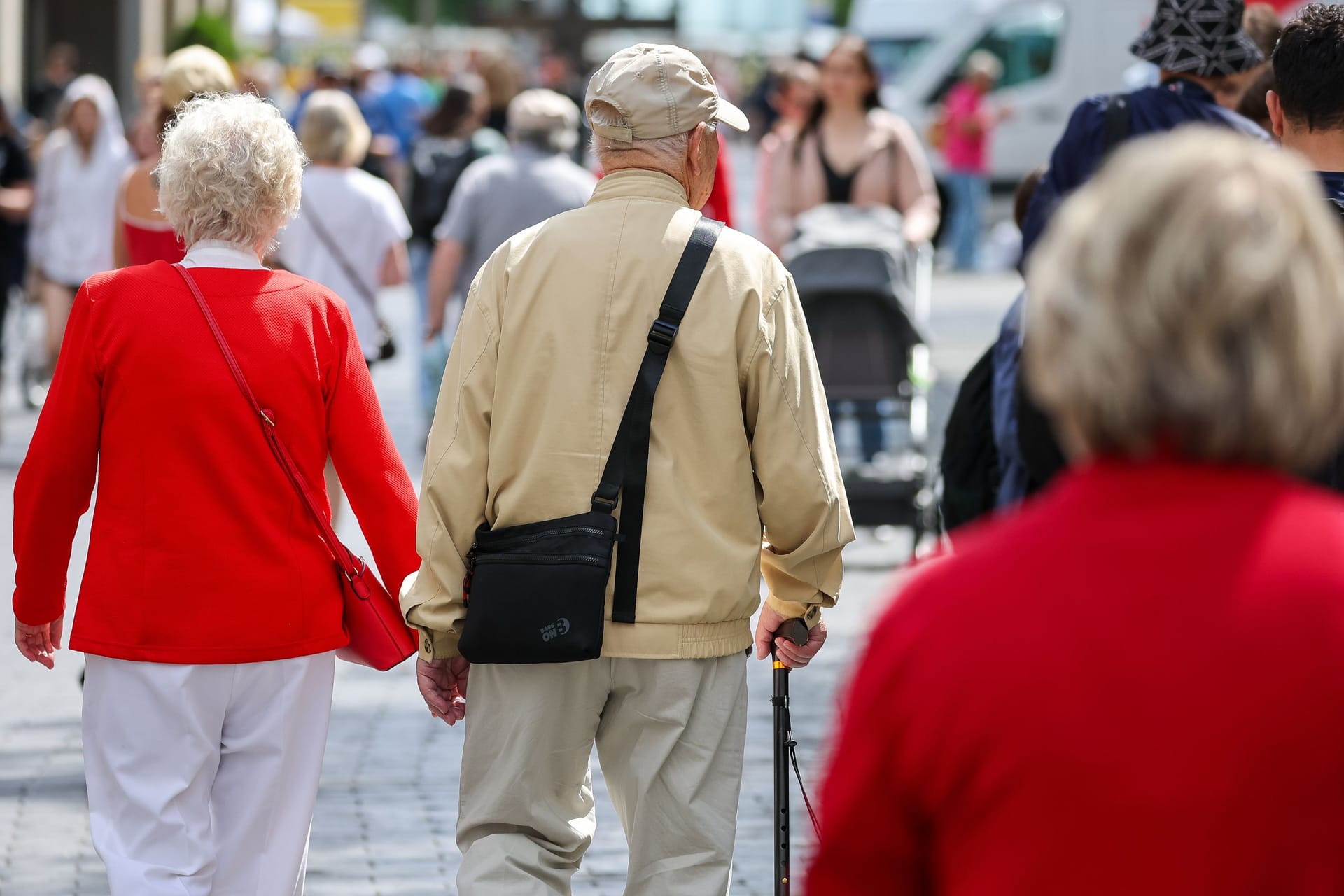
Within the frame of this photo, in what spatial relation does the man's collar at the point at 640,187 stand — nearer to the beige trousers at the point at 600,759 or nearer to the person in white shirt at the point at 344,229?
the beige trousers at the point at 600,759

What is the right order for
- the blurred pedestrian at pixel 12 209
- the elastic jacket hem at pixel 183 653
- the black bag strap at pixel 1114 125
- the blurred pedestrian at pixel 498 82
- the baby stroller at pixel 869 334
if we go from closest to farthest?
1. the elastic jacket hem at pixel 183 653
2. the black bag strap at pixel 1114 125
3. the baby stroller at pixel 869 334
4. the blurred pedestrian at pixel 498 82
5. the blurred pedestrian at pixel 12 209

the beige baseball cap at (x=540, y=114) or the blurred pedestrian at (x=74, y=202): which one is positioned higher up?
the beige baseball cap at (x=540, y=114)

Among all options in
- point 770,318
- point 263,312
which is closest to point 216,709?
point 263,312

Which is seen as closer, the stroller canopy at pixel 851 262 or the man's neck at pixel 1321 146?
the man's neck at pixel 1321 146

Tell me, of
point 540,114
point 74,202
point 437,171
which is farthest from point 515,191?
point 74,202

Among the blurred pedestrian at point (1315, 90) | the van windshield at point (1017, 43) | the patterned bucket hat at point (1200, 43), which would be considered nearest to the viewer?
the blurred pedestrian at point (1315, 90)

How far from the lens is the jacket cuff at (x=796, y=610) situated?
3.46 meters

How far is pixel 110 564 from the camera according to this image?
11.4ft

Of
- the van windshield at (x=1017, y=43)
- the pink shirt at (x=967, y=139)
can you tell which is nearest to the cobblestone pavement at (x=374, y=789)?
the pink shirt at (x=967, y=139)

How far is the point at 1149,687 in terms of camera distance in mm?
1576

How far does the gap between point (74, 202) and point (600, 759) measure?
30.5 ft

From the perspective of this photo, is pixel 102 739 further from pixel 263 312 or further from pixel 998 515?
pixel 998 515

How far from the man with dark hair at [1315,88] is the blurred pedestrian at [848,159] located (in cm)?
510

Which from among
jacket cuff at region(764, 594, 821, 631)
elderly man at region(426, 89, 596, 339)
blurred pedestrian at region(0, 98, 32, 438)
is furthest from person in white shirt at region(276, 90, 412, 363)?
blurred pedestrian at region(0, 98, 32, 438)
